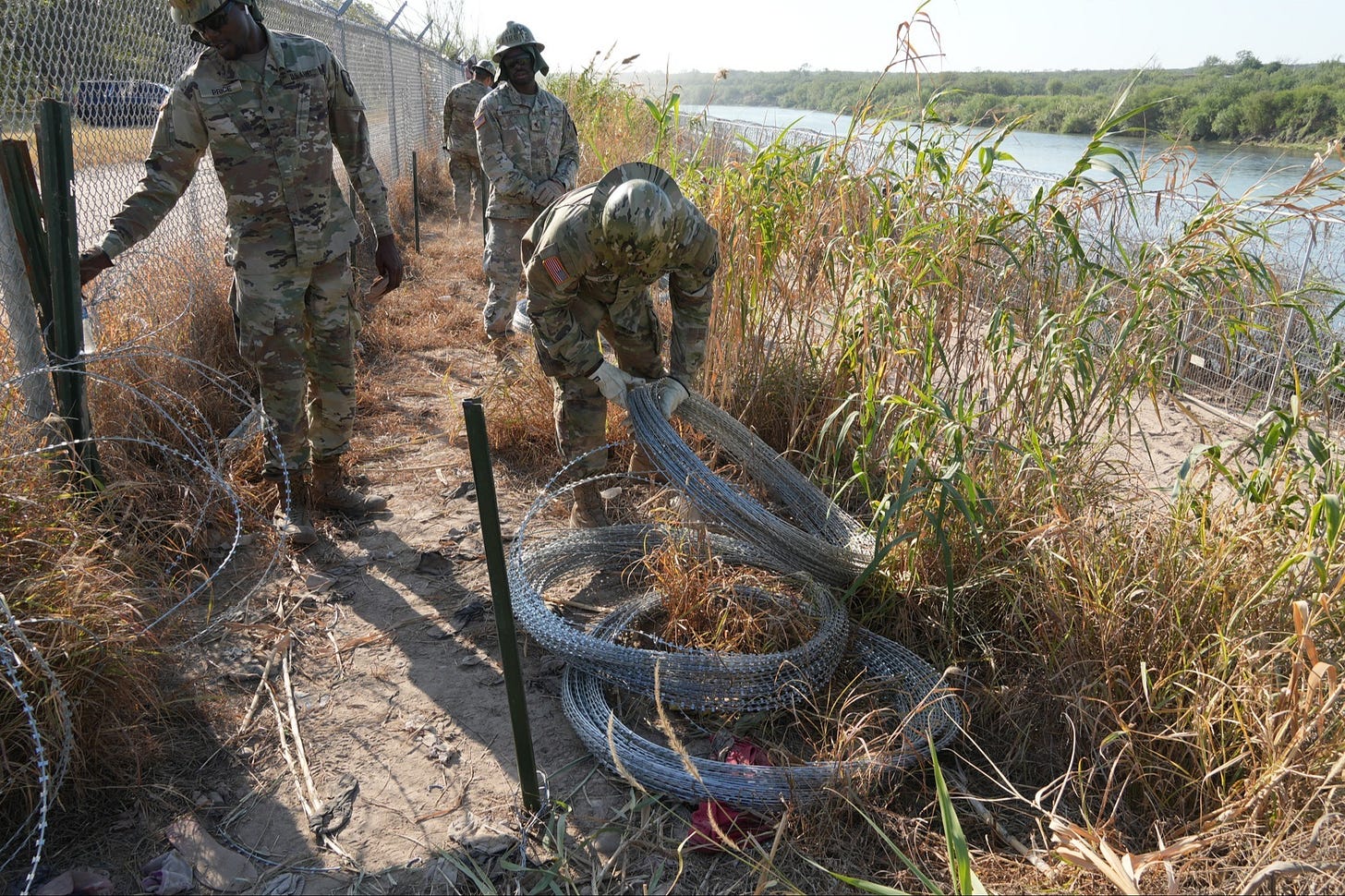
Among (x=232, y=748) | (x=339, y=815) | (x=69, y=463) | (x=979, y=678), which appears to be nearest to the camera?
(x=339, y=815)

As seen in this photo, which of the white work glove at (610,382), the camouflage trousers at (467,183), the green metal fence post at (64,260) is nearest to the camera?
the green metal fence post at (64,260)

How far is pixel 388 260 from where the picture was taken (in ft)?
11.1

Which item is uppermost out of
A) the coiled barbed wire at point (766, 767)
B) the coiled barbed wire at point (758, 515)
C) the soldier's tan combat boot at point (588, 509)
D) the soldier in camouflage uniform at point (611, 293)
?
the soldier in camouflage uniform at point (611, 293)

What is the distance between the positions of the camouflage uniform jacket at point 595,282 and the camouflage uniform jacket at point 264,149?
798mm

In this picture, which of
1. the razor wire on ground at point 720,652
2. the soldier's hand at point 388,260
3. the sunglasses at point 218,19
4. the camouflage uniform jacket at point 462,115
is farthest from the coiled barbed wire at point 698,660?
the camouflage uniform jacket at point 462,115

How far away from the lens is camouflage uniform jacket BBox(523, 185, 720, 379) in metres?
2.93

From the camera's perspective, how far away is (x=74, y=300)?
2.73m

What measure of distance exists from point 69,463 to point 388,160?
7812mm

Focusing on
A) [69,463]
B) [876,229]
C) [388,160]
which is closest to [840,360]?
[876,229]

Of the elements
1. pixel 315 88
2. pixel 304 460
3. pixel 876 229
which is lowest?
pixel 304 460

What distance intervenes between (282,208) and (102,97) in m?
1.45

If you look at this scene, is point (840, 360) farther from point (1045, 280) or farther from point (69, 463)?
point (69, 463)

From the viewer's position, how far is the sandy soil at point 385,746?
2.03 m

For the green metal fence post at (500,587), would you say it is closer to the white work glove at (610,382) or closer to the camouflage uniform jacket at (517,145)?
the white work glove at (610,382)
